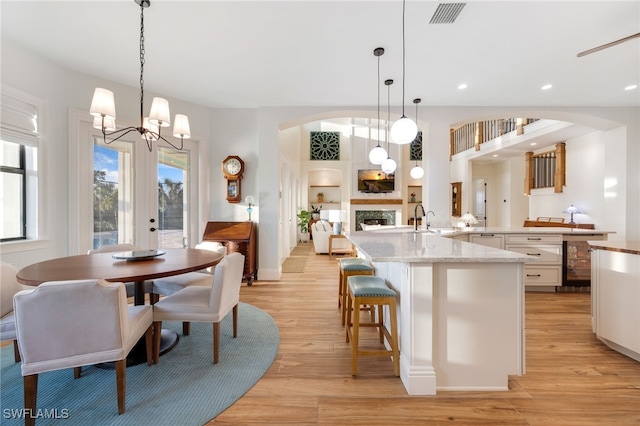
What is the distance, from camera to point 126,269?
6.24 feet

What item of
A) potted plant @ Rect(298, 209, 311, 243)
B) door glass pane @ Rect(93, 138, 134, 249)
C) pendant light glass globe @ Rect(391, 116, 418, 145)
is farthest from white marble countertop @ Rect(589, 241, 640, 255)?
potted plant @ Rect(298, 209, 311, 243)

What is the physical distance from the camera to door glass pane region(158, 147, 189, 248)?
4.23 meters

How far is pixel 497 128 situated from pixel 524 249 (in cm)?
475

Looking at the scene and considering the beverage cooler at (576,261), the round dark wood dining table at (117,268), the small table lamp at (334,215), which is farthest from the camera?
the small table lamp at (334,215)

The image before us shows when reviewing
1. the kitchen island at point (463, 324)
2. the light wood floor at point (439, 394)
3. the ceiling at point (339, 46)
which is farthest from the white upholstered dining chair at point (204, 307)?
the ceiling at point (339, 46)

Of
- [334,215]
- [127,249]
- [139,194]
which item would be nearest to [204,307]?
[127,249]

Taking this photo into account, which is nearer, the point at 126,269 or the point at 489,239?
the point at 126,269

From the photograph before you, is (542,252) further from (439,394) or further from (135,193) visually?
(135,193)

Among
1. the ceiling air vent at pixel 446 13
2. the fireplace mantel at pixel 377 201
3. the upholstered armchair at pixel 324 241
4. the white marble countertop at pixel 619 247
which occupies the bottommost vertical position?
the upholstered armchair at pixel 324 241

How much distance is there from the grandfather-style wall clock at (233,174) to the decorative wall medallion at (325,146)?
5127 millimetres

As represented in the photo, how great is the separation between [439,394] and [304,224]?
741 centimetres

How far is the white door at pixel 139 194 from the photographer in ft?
12.0

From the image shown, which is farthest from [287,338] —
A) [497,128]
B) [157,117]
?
[497,128]

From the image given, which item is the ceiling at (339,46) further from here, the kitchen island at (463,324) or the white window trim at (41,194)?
the kitchen island at (463,324)
